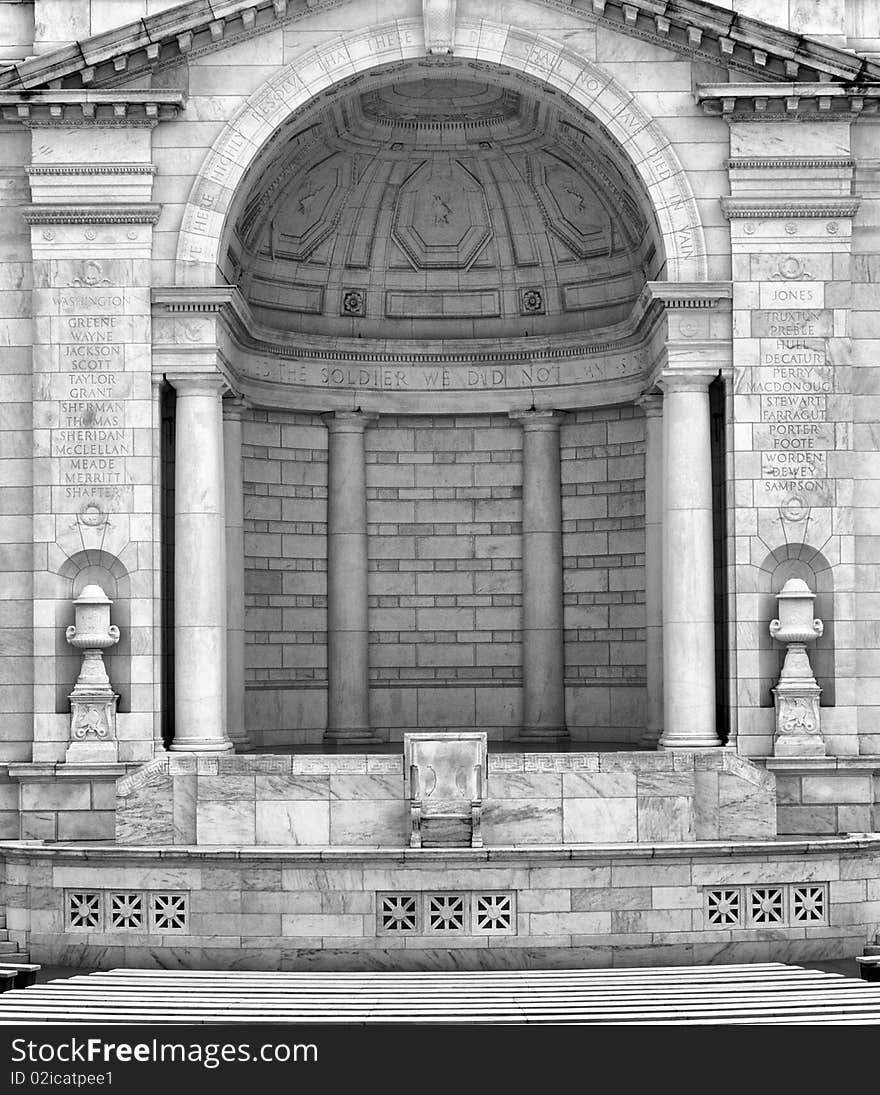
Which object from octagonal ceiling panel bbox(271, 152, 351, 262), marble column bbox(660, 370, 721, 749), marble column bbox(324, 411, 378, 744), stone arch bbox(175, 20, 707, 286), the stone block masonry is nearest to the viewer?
the stone block masonry

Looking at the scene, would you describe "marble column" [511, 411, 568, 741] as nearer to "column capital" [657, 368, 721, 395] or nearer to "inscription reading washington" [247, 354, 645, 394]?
"inscription reading washington" [247, 354, 645, 394]

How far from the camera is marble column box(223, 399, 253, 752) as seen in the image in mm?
32844

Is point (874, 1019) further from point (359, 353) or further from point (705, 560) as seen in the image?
point (359, 353)

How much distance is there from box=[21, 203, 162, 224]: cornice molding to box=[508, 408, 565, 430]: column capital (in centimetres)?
1012

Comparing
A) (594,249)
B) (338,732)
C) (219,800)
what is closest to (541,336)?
(594,249)

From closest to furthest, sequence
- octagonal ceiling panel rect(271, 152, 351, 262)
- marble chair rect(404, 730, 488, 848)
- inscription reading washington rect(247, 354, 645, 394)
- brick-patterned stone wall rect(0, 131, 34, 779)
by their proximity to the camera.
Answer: marble chair rect(404, 730, 488, 848) < brick-patterned stone wall rect(0, 131, 34, 779) < octagonal ceiling panel rect(271, 152, 351, 262) < inscription reading washington rect(247, 354, 645, 394)

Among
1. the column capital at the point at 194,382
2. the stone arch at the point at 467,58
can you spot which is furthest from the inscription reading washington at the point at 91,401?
the stone arch at the point at 467,58

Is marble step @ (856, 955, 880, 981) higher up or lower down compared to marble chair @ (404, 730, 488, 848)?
lower down

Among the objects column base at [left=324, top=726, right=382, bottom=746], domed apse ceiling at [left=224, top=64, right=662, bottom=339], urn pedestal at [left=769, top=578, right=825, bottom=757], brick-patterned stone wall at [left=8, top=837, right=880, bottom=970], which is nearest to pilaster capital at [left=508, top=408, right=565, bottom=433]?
domed apse ceiling at [left=224, top=64, right=662, bottom=339]

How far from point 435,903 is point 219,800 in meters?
3.86

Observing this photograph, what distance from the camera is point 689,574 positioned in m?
28.6

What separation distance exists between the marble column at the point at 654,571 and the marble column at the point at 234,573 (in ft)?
26.3

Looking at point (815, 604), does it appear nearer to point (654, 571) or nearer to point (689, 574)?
point (689, 574)

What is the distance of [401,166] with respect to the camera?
113 ft
